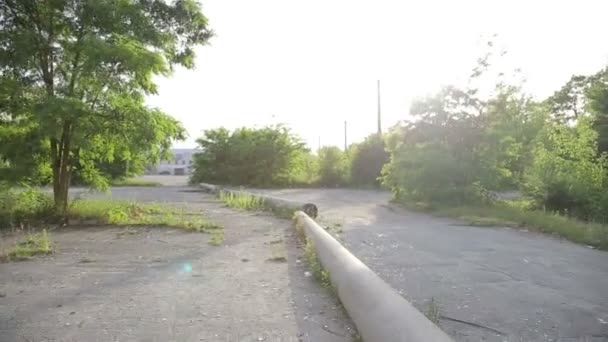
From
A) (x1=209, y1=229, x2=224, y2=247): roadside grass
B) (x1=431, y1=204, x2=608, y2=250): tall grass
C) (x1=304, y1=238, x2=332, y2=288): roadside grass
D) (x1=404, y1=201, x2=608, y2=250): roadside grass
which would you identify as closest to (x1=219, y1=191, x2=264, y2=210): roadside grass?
(x1=209, y1=229, x2=224, y2=247): roadside grass

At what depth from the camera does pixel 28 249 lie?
23.2ft

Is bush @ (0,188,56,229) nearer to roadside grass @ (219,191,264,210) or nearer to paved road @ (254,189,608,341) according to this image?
roadside grass @ (219,191,264,210)

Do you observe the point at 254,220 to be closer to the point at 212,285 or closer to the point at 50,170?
the point at 50,170

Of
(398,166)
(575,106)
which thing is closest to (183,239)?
(398,166)

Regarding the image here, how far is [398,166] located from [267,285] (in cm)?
1119

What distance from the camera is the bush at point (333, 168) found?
113 ft

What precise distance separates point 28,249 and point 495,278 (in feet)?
21.3

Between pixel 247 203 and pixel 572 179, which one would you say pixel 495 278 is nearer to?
pixel 572 179

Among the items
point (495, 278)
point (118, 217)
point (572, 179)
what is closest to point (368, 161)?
point (572, 179)

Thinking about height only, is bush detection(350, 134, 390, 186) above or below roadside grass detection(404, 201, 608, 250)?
above

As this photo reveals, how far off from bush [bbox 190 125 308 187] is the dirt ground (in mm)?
25137

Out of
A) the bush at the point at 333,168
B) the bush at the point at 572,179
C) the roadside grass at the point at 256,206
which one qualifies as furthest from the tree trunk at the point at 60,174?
the bush at the point at 333,168

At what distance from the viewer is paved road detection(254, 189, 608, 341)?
4094mm

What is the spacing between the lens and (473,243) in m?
8.66
